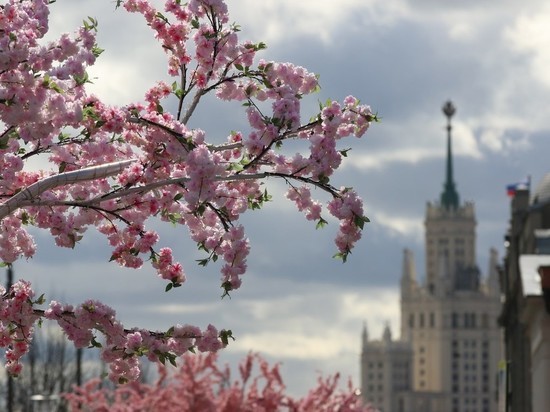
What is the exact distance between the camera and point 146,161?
2478cm

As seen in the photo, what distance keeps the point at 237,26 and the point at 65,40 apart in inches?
112

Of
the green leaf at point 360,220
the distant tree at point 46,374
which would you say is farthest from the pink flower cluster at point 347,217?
the distant tree at point 46,374

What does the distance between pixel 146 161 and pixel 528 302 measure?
126ft

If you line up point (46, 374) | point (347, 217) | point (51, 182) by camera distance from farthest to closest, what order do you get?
point (46, 374), point (347, 217), point (51, 182)

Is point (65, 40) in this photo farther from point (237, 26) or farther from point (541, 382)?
point (541, 382)

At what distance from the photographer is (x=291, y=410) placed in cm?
5266

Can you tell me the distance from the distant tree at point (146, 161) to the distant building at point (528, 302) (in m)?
31.2

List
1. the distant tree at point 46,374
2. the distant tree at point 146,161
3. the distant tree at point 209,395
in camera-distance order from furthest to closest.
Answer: the distant tree at point 46,374 → the distant tree at point 209,395 → the distant tree at point 146,161

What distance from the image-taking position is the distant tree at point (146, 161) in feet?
77.0

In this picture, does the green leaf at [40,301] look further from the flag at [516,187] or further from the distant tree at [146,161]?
the flag at [516,187]

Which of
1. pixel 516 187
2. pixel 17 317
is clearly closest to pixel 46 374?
pixel 516 187

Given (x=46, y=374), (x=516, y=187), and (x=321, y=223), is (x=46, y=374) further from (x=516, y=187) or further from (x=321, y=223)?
(x=321, y=223)

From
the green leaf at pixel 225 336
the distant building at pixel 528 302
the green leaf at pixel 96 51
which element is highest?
the distant building at pixel 528 302

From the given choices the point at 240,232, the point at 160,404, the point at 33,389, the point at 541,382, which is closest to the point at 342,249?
the point at 240,232
